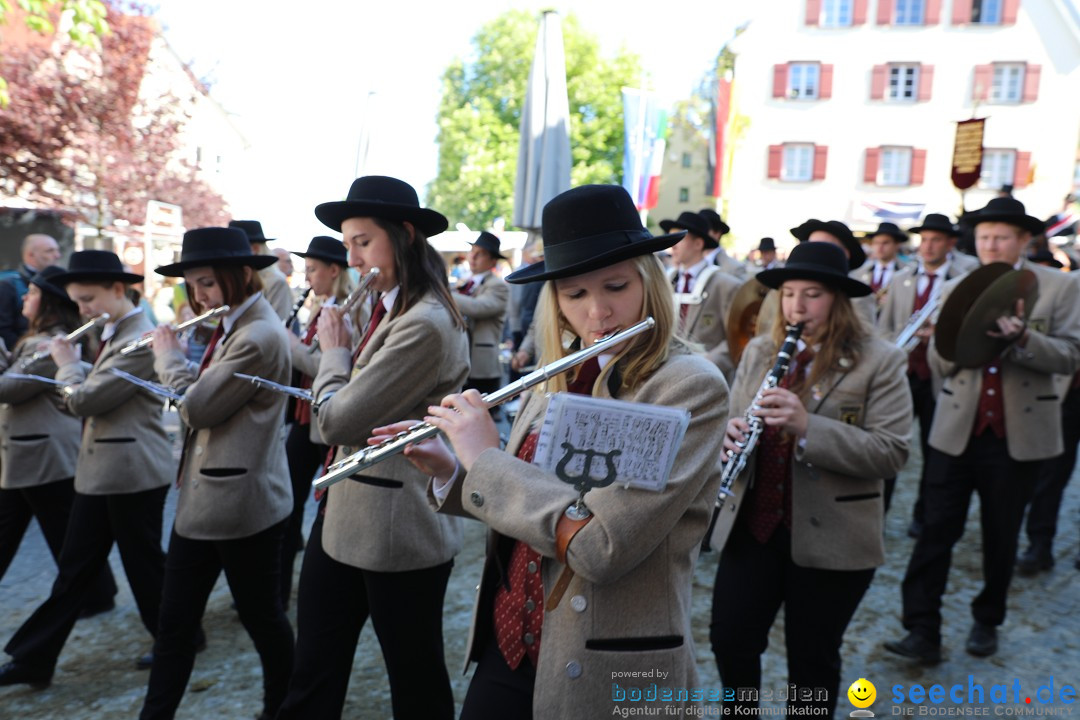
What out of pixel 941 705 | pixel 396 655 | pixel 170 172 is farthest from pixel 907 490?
pixel 170 172

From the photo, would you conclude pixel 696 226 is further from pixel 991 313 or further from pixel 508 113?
pixel 508 113

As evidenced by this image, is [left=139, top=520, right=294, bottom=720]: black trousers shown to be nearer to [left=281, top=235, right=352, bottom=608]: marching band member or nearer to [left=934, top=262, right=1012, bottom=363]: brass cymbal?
[left=281, top=235, right=352, bottom=608]: marching band member

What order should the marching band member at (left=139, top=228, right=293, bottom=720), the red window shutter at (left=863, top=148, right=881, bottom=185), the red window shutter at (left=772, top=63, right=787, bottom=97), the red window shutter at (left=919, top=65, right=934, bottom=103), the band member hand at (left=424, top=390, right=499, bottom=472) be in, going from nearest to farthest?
the band member hand at (left=424, top=390, right=499, bottom=472), the marching band member at (left=139, top=228, right=293, bottom=720), the red window shutter at (left=919, top=65, right=934, bottom=103), the red window shutter at (left=772, top=63, right=787, bottom=97), the red window shutter at (left=863, top=148, right=881, bottom=185)

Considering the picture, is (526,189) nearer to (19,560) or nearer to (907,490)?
(907,490)

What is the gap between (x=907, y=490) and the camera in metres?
8.03

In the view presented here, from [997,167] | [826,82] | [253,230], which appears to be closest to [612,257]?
[253,230]

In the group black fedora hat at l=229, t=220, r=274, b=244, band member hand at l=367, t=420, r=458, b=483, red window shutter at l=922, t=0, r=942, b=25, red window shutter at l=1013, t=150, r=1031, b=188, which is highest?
red window shutter at l=922, t=0, r=942, b=25

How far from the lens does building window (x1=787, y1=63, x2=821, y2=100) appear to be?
99.3 ft

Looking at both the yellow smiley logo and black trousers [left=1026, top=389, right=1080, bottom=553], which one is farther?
black trousers [left=1026, top=389, right=1080, bottom=553]

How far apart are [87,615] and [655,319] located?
4623 mm

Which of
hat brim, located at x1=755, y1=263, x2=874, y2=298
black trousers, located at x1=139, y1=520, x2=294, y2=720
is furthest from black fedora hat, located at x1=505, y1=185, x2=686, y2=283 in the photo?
black trousers, located at x1=139, y1=520, x2=294, y2=720

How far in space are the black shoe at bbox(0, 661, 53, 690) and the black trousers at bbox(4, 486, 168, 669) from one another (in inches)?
1.1

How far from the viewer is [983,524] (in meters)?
4.57

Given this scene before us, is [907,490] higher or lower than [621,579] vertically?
lower
